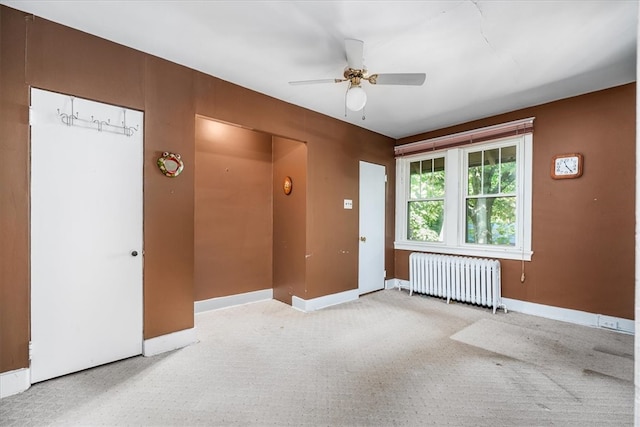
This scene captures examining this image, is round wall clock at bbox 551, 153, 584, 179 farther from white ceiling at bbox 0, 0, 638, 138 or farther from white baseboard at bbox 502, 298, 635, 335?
white baseboard at bbox 502, 298, 635, 335

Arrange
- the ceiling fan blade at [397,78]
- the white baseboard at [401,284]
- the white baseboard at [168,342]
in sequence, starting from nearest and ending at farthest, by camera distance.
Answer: the ceiling fan blade at [397,78] → the white baseboard at [168,342] → the white baseboard at [401,284]

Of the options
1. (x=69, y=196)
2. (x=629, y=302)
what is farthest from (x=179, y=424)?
(x=629, y=302)

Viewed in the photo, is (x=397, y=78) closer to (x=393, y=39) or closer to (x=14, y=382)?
(x=393, y=39)

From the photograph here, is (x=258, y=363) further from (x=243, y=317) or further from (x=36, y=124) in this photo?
(x=36, y=124)

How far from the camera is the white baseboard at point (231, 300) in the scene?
12.2 feet

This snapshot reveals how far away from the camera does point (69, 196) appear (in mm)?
2215

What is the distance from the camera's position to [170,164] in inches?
105

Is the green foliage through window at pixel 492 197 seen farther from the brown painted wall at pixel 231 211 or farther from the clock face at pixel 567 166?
the brown painted wall at pixel 231 211

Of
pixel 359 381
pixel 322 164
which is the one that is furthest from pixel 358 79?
pixel 359 381

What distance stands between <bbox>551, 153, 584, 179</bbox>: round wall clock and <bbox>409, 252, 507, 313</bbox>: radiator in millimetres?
1282

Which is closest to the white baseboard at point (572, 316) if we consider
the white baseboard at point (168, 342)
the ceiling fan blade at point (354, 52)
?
the ceiling fan blade at point (354, 52)

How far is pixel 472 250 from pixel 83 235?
175 inches

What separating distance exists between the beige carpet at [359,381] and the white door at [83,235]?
241 millimetres

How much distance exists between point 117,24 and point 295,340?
3052 millimetres
